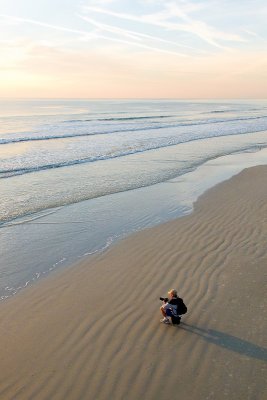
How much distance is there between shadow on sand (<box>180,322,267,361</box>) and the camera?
6602 millimetres

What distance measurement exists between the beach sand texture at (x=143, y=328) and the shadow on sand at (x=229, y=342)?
17mm

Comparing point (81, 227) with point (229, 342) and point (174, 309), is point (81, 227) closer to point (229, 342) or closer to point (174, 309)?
point (174, 309)

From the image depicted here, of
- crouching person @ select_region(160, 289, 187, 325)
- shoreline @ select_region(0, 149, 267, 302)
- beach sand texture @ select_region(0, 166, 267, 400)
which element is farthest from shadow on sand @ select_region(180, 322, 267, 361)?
shoreline @ select_region(0, 149, 267, 302)

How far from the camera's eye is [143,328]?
7359 mm

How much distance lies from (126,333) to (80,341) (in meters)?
0.85

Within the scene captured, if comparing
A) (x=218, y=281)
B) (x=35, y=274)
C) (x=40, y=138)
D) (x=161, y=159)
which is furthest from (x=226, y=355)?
(x=40, y=138)

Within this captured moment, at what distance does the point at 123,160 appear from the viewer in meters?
25.8

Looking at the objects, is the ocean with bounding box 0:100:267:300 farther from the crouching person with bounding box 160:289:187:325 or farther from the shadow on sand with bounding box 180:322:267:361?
the shadow on sand with bounding box 180:322:267:361

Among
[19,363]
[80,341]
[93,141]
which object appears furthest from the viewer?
[93,141]

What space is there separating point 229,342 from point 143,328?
158 cm

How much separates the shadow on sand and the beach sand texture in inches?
0.7

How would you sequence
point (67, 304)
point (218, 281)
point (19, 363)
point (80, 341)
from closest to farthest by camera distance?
1. point (19, 363)
2. point (80, 341)
3. point (67, 304)
4. point (218, 281)

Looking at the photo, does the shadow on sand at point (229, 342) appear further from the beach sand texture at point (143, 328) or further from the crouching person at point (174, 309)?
the crouching person at point (174, 309)

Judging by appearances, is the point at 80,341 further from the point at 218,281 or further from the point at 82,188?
the point at 82,188
